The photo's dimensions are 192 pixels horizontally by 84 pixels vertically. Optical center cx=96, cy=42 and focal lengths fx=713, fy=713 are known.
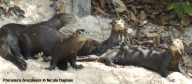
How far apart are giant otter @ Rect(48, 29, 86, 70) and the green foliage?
2.23 meters

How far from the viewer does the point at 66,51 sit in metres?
6.46

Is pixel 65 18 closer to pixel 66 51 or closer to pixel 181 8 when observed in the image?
pixel 66 51

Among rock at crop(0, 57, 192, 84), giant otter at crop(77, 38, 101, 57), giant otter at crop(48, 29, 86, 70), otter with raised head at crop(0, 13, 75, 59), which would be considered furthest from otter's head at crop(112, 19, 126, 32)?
giant otter at crop(48, 29, 86, 70)

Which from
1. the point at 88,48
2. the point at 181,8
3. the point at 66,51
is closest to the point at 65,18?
the point at 88,48

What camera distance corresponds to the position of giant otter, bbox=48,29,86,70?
6.45m

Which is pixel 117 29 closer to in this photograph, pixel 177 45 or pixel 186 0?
pixel 177 45

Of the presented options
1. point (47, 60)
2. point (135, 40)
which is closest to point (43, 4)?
point (135, 40)

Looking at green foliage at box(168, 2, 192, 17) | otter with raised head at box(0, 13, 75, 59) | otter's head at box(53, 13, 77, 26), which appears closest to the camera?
otter with raised head at box(0, 13, 75, 59)

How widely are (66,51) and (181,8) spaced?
2.42 meters

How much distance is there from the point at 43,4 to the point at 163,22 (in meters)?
1.48

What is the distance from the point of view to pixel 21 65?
21.1ft

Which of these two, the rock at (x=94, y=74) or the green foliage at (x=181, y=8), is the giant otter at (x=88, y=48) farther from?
the green foliage at (x=181, y=8)

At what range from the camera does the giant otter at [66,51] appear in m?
6.45

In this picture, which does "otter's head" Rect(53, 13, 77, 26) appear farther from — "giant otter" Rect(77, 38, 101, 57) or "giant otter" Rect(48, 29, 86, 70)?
"giant otter" Rect(48, 29, 86, 70)
